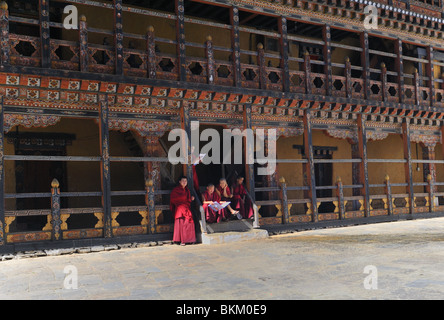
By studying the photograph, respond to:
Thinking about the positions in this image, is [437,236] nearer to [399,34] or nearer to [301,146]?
[301,146]

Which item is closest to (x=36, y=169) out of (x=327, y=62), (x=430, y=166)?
(x=327, y=62)

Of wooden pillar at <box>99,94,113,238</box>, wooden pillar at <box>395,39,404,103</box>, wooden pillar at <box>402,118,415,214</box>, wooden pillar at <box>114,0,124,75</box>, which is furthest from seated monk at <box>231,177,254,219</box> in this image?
wooden pillar at <box>395,39,404,103</box>

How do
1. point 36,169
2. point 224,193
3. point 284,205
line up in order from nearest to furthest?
point 224,193 < point 36,169 < point 284,205

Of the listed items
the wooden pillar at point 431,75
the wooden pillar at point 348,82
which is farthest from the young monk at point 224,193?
the wooden pillar at point 431,75

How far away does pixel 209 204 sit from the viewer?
9.09 meters

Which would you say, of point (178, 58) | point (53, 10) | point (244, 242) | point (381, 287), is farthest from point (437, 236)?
point (53, 10)

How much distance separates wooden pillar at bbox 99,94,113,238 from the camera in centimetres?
843

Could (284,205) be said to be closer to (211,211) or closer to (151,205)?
(211,211)

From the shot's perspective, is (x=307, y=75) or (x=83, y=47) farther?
(x=307, y=75)

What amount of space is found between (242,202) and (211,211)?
0.85 metres

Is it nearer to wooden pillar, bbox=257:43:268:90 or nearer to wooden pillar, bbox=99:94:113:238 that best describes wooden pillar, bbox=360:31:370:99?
wooden pillar, bbox=257:43:268:90
